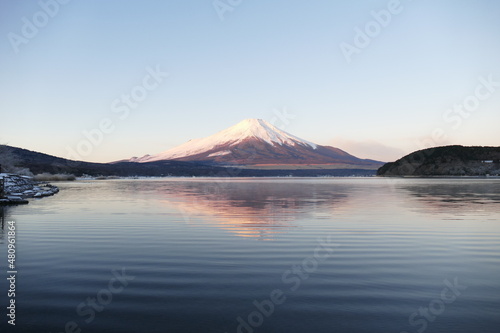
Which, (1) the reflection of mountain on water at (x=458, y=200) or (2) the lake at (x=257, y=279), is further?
(1) the reflection of mountain on water at (x=458, y=200)

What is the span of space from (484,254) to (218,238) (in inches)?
391

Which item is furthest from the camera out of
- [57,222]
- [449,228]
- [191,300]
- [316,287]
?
[57,222]

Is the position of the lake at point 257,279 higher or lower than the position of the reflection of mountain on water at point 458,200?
lower

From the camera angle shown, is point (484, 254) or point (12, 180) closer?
point (484, 254)

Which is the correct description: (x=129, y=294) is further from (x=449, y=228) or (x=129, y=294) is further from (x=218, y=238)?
(x=449, y=228)

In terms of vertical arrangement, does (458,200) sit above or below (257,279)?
above

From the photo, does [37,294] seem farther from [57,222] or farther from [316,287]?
[57,222]

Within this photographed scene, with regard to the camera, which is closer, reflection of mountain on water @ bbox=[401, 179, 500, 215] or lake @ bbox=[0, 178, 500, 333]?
lake @ bbox=[0, 178, 500, 333]

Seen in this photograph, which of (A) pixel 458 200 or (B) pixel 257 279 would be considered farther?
(A) pixel 458 200

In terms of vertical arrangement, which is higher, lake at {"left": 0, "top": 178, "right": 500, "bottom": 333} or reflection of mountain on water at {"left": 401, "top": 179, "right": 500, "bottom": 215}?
reflection of mountain on water at {"left": 401, "top": 179, "right": 500, "bottom": 215}

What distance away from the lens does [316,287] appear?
400 inches

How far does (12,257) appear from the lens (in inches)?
542

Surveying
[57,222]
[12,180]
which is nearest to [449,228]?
[57,222]

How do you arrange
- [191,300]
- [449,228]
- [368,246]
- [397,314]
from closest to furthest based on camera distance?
[397,314], [191,300], [368,246], [449,228]
